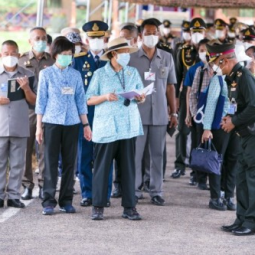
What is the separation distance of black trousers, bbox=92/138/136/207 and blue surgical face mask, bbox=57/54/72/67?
0.95 metres

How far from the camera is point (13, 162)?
10.8 metres

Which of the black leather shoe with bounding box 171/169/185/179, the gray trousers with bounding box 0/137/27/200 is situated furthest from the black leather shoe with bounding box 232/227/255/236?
the black leather shoe with bounding box 171/169/185/179

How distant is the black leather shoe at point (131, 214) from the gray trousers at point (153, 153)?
47.2 inches

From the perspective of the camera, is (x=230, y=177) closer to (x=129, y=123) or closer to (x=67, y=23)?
(x=129, y=123)

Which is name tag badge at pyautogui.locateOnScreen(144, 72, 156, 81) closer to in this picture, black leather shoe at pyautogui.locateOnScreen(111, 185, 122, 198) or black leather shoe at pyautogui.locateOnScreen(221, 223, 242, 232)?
black leather shoe at pyautogui.locateOnScreen(111, 185, 122, 198)

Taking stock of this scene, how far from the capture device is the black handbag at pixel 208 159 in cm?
1087

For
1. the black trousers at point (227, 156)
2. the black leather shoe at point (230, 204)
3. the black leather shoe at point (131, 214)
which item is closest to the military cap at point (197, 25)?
the black trousers at point (227, 156)

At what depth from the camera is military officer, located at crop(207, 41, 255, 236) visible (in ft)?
30.7

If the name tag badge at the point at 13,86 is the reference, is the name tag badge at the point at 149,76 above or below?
above

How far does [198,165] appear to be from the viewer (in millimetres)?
11023

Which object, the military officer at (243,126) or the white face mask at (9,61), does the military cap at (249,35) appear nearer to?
the military officer at (243,126)

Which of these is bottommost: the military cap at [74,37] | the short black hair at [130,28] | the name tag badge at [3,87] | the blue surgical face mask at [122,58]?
the name tag badge at [3,87]

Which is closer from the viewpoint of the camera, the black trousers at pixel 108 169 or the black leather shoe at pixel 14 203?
the black trousers at pixel 108 169

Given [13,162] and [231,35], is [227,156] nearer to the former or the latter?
[13,162]
